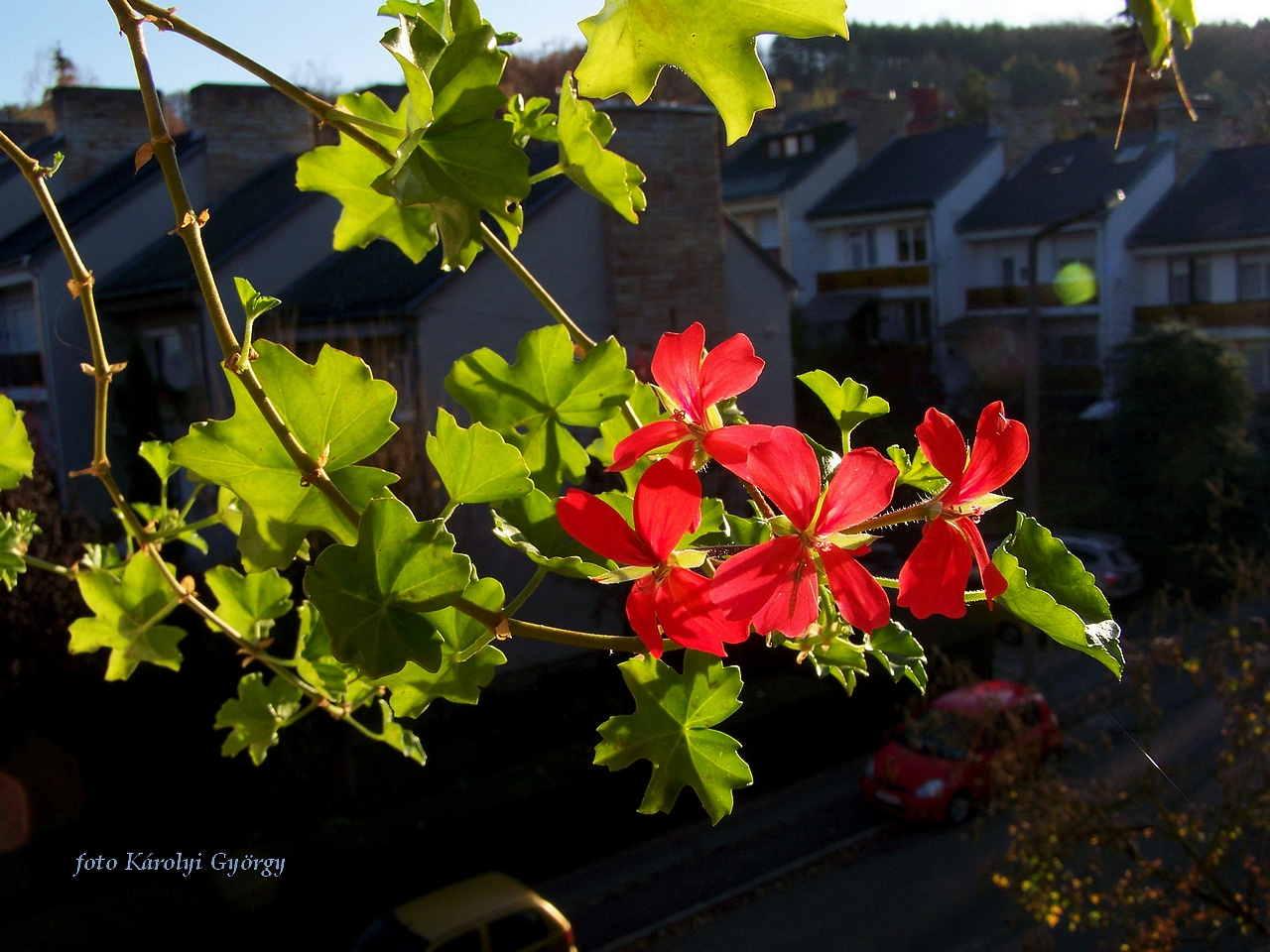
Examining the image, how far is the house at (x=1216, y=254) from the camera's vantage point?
38.3ft

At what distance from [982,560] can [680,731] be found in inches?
6.6

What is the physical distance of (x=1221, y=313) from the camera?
39.3ft

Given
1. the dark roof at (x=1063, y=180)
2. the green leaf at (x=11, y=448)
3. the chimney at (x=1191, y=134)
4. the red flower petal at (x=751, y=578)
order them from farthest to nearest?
the dark roof at (x=1063, y=180), the chimney at (x=1191, y=134), the green leaf at (x=11, y=448), the red flower petal at (x=751, y=578)

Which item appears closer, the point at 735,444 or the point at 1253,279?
the point at 735,444

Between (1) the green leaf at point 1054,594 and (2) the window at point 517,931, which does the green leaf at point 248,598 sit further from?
(2) the window at point 517,931

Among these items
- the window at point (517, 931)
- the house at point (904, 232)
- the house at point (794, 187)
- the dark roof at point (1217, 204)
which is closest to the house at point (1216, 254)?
the dark roof at point (1217, 204)

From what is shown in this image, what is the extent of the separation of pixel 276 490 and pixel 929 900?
5.72 m

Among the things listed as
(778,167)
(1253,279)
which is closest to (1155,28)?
(1253,279)

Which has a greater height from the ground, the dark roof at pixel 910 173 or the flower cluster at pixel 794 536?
the dark roof at pixel 910 173

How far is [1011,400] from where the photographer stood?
11758 mm

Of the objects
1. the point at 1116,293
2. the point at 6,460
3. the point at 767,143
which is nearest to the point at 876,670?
the point at 6,460

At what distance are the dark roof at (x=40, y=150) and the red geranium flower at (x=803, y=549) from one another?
716 cm

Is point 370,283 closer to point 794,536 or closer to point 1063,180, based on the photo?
point 794,536

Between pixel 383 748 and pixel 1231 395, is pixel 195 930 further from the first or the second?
pixel 1231 395
